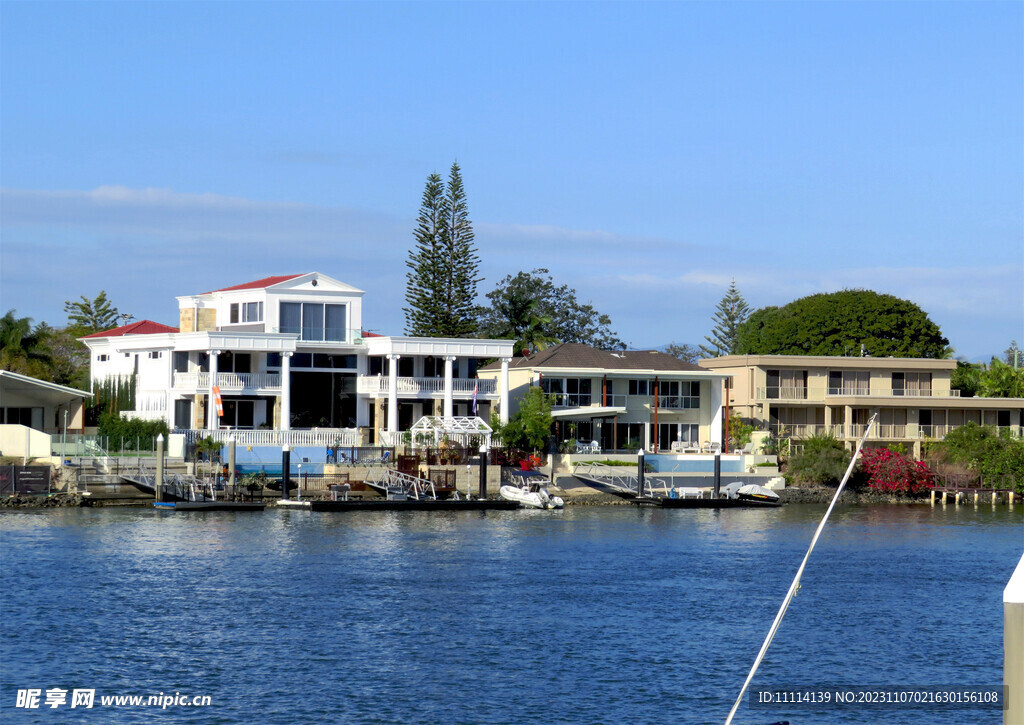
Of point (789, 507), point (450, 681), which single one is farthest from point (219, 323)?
point (450, 681)

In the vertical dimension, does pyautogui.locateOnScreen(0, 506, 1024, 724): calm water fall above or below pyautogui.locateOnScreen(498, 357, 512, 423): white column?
below

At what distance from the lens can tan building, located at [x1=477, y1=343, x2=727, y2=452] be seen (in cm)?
6931

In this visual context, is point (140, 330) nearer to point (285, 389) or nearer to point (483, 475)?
point (285, 389)

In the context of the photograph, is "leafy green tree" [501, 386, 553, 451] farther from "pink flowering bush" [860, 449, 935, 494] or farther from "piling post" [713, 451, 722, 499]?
"pink flowering bush" [860, 449, 935, 494]

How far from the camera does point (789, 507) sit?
203ft

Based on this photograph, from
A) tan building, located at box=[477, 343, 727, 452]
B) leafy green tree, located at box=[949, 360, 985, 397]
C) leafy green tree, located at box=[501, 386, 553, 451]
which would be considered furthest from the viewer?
leafy green tree, located at box=[949, 360, 985, 397]

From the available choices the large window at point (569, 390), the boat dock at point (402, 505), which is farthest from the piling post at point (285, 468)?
the large window at point (569, 390)

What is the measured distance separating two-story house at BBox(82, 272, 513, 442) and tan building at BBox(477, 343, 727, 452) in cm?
387

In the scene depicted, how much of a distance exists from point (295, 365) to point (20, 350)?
17.2 m

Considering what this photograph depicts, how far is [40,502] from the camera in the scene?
51000 millimetres

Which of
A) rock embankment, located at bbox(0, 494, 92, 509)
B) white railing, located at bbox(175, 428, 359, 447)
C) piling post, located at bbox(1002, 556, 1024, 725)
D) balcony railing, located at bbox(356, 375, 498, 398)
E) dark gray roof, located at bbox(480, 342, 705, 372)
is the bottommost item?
rock embankment, located at bbox(0, 494, 92, 509)

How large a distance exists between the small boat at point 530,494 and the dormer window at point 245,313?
53.2 feet

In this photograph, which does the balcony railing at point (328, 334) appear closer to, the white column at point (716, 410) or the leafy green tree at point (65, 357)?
the leafy green tree at point (65, 357)

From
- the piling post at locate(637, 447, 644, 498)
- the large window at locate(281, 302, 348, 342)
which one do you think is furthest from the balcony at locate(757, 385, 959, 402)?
the large window at locate(281, 302, 348, 342)
